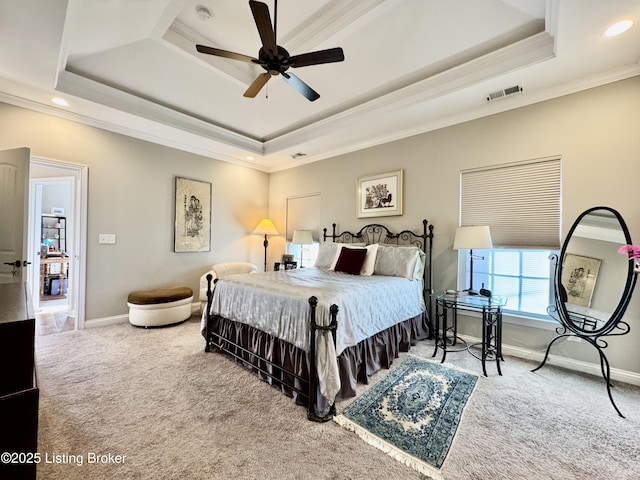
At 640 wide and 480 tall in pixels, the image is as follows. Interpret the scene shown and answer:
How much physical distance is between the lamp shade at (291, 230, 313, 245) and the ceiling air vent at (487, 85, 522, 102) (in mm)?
3267

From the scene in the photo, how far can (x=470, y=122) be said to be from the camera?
3.34 meters

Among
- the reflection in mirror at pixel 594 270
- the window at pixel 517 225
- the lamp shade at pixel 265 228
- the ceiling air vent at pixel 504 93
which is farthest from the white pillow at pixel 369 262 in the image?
the lamp shade at pixel 265 228

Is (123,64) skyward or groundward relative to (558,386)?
skyward

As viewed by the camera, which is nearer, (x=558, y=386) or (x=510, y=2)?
(x=510, y=2)

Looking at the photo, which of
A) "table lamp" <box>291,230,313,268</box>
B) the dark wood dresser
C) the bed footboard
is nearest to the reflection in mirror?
the bed footboard

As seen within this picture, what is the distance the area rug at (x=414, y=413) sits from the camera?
62.8 inches

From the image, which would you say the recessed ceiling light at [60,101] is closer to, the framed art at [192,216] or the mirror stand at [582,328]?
the framed art at [192,216]

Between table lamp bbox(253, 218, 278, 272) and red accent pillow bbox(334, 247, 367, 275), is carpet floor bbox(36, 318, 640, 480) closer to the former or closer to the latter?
red accent pillow bbox(334, 247, 367, 275)

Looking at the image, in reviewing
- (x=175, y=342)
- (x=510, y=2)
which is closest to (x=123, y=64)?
(x=175, y=342)

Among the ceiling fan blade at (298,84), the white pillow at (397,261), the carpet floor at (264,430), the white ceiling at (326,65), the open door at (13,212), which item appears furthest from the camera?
the white pillow at (397,261)

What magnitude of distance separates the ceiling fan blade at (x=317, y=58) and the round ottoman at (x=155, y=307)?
3.34 metres

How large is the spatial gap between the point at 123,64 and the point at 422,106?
3.40 meters

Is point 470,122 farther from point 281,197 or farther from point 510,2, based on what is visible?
point 281,197

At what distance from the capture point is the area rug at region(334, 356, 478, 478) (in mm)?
1595
